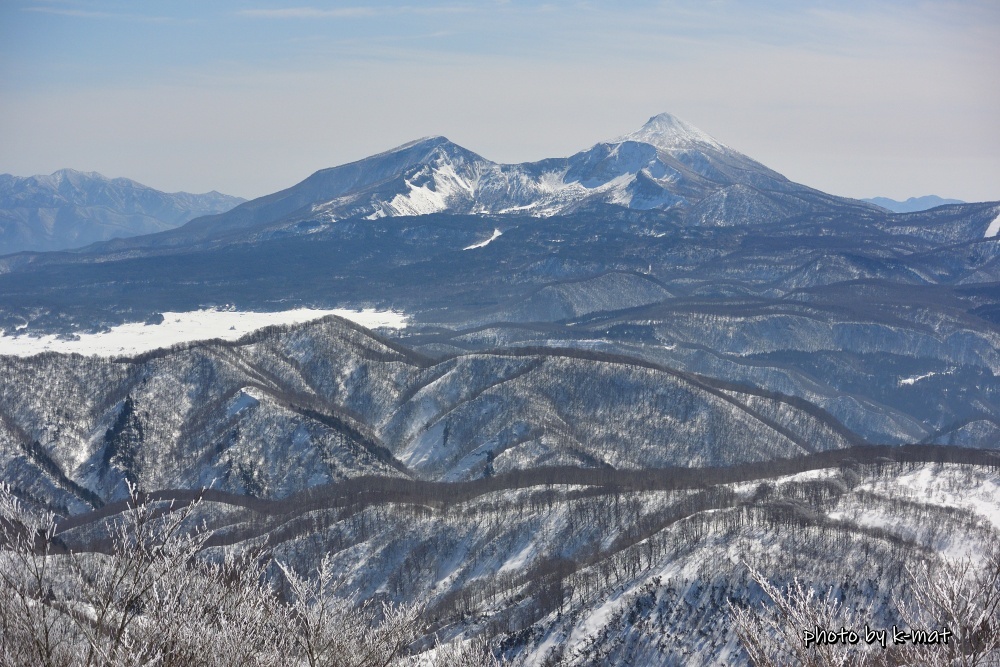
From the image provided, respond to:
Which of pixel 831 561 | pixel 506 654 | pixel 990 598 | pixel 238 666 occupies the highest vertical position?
pixel 990 598

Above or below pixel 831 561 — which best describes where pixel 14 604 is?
above

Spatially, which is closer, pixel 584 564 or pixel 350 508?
pixel 584 564

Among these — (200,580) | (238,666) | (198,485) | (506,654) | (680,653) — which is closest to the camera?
(238,666)

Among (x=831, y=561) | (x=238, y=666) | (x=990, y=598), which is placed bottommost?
(x=831, y=561)

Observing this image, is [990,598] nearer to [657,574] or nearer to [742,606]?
[742,606]

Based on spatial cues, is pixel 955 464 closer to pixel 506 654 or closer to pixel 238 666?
pixel 506 654

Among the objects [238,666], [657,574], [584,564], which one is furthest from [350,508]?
[238,666]

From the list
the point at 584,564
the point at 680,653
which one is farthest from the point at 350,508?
the point at 680,653

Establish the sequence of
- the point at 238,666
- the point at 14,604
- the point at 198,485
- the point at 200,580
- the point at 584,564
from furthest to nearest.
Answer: the point at 198,485, the point at 584,564, the point at 200,580, the point at 238,666, the point at 14,604

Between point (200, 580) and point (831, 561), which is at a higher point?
point (200, 580)
